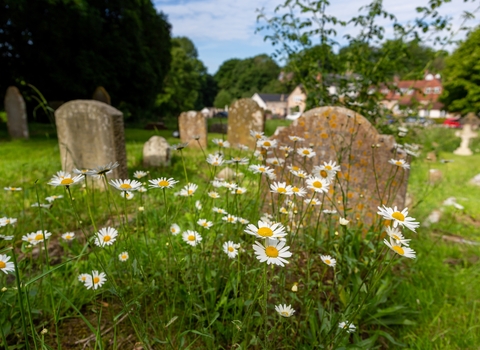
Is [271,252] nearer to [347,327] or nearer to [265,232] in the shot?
[265,232]

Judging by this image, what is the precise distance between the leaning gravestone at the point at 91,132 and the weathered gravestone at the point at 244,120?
4.90m

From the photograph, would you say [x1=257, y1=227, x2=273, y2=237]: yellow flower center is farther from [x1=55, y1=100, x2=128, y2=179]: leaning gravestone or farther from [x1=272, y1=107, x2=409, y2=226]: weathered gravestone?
[x1=55, y1=100, x2=128, y2=179]: leaning gravestone

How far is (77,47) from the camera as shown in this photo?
42.4 ft

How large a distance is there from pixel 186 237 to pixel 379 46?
439 centimetres

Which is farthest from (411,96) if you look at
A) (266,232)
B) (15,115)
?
(15,115)

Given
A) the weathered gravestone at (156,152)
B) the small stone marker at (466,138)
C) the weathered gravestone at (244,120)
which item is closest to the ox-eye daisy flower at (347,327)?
the weathered gravestone at (156,152)

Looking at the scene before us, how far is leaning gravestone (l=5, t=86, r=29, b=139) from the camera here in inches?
349

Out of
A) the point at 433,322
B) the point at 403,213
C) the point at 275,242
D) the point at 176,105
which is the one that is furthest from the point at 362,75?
the point at 176,105

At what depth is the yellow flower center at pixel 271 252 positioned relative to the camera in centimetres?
92

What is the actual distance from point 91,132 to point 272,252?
4009 mm

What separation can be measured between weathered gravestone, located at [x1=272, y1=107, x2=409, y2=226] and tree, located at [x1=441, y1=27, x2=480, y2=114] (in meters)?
26.4

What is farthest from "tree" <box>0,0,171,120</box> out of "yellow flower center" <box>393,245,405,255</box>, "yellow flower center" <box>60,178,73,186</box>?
"yellow flower center" <box>393,245,405,255</box>

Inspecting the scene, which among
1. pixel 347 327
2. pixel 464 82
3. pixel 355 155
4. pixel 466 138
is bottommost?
pixel 466 138

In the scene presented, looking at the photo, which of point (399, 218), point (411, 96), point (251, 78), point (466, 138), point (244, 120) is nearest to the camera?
point (399, 218)
